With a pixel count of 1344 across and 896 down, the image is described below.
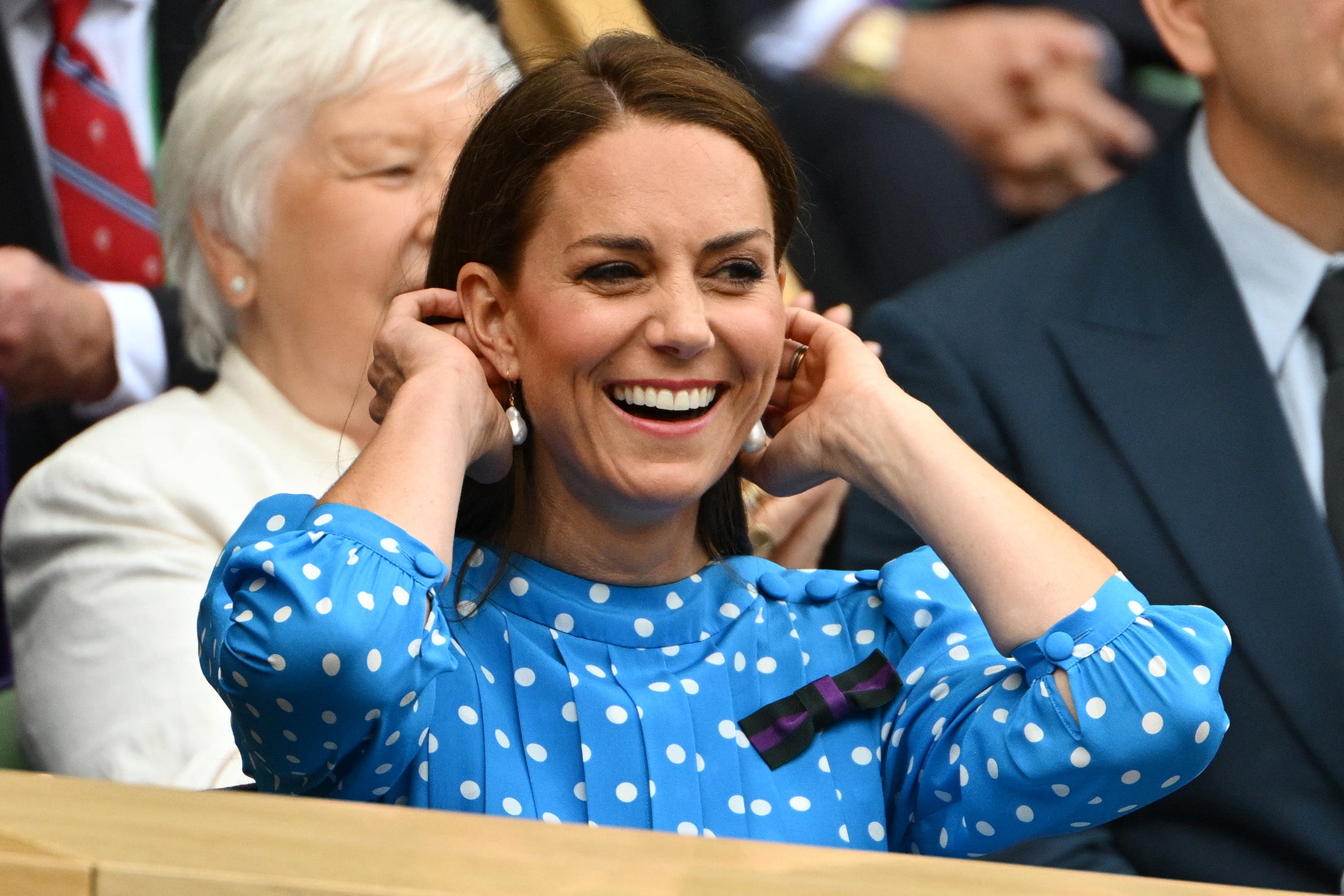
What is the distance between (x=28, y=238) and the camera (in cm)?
230

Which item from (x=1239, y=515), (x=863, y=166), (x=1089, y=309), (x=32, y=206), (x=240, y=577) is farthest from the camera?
(x=863, y=166)

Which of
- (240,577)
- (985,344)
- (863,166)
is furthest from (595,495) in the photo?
(863,166)

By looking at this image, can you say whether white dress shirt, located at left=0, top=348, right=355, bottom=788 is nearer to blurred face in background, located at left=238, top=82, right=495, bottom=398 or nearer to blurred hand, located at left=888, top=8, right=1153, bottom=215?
blurred face in background, located at left=238, top=82, right=495, bottom=398

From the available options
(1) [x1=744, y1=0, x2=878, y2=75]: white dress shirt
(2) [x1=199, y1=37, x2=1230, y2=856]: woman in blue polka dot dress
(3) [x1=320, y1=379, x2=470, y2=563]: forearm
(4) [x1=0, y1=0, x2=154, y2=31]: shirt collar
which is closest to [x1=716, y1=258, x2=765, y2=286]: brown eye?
(2) [x1=199, y1=37, x2=1230, y2=856]: woman in blue polka dot dress

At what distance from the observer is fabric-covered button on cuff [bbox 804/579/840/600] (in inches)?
57.9

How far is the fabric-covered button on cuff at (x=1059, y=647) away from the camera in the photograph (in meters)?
1.29

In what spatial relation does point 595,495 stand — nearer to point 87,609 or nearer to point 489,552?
point 489,552

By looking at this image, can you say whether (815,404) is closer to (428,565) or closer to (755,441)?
(755,441)

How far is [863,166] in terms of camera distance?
2783 millimetres

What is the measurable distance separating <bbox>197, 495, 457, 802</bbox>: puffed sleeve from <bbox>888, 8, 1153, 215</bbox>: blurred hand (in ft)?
6.80

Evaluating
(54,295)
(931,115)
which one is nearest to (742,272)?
(54,295)

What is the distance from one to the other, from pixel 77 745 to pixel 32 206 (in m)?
0.87

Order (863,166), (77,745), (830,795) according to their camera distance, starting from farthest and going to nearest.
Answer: (863,166), (77,745), (830,795)

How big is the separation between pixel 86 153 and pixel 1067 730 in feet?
5.42
